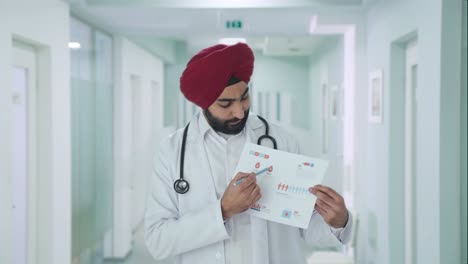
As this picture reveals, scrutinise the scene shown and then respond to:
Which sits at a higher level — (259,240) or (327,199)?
(327,199)

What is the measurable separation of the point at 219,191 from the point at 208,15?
3151 mm

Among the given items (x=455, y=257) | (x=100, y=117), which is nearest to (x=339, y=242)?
(x=455, y=257)

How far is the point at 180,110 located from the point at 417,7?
136 inches

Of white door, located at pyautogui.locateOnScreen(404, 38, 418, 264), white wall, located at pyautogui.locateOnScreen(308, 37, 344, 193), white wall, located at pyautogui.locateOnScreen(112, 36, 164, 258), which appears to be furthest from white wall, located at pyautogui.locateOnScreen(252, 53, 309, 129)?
white door, located at pyautogui.locateOnScreen(404, 38, 418, 264)

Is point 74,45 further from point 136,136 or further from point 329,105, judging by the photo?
point 329,105

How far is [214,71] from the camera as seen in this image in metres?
1.65

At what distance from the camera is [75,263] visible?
15.7 feet

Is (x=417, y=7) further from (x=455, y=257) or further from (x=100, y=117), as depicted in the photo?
(x=100, y=117)

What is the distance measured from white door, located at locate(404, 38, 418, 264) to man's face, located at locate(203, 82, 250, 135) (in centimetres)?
217

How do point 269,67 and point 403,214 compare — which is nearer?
point 403,214

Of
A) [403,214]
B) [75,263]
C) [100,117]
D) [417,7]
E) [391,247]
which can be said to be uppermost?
[417,7]

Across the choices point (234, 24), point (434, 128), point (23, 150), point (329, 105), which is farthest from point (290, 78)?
point (434, 128)

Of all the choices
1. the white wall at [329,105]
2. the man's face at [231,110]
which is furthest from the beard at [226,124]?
the white wall at [329,105]

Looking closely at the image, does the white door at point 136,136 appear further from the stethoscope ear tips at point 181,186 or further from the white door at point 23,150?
the stethoscope ear tips at point 181,186
